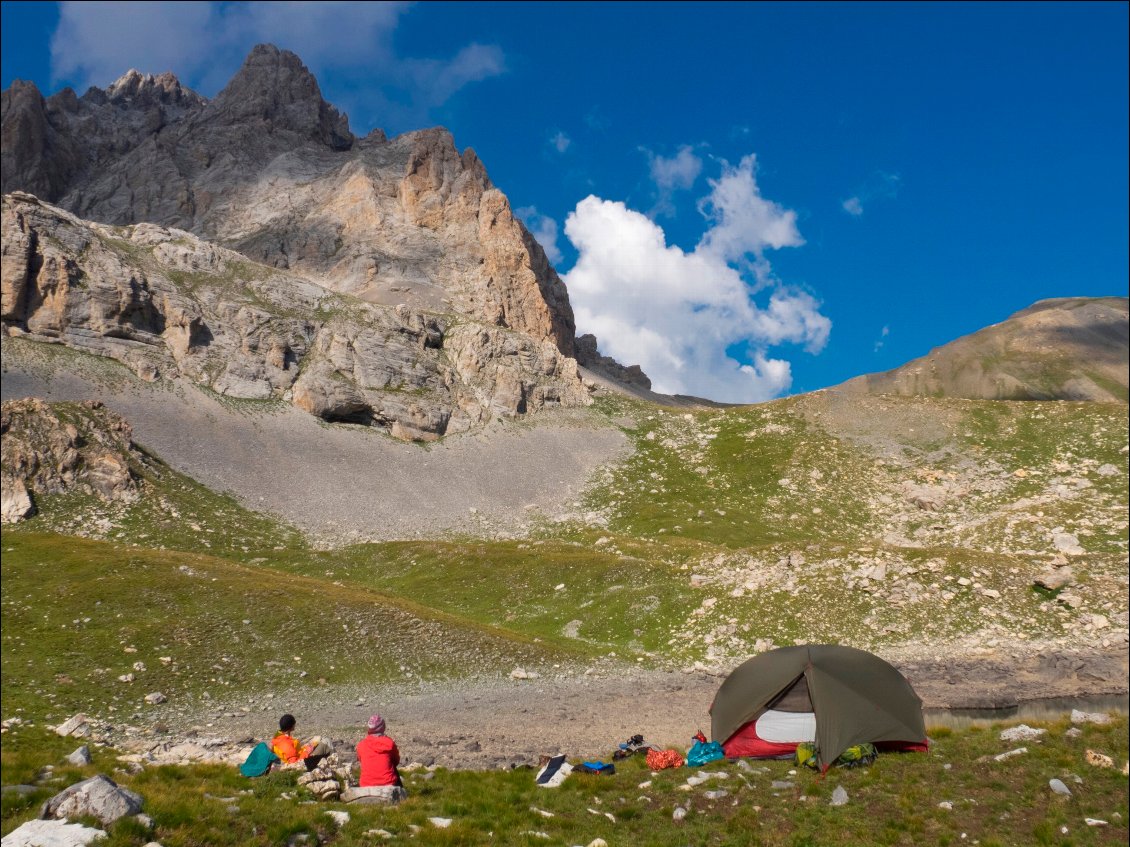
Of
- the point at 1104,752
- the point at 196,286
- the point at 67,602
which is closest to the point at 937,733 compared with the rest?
the point at 1104,752

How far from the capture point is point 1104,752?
57.4ft

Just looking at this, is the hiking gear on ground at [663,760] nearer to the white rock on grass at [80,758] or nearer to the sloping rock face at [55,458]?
the white rock on grass at [80,758]

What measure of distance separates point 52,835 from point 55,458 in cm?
8443

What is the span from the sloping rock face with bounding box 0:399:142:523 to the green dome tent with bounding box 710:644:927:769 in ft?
252

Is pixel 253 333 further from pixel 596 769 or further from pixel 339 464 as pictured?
pixel 596 769

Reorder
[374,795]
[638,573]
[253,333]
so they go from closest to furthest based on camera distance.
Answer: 1. [374,795]
2. [638,573]
3. [253,333]

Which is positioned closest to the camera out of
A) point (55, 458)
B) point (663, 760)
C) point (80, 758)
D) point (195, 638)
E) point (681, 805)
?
point (681, 805)

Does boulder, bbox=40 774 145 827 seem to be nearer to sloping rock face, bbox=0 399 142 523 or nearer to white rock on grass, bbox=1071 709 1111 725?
white rock on grass, bbox=1071 709 1111 725

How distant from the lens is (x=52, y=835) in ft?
32.9

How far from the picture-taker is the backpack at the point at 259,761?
53.7 ft

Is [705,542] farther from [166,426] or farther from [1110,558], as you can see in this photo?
[166,426]

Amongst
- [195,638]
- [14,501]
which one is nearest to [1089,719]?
[195,638]

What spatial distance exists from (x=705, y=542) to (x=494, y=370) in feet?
249

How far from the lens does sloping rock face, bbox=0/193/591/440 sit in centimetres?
11812
